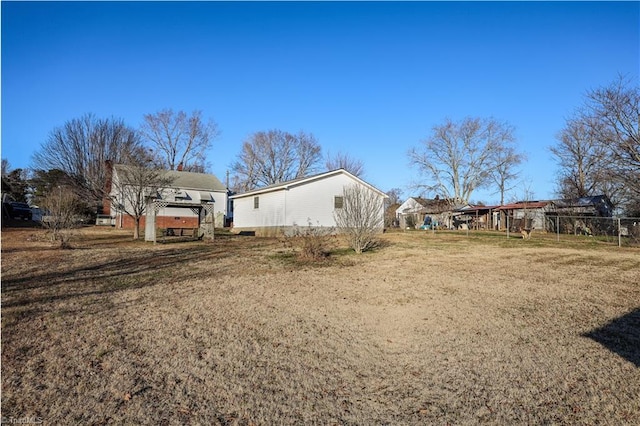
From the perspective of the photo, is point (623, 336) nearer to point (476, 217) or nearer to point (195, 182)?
point (195, 182)

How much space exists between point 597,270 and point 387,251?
652 centimetres

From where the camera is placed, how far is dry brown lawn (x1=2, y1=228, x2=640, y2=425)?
306 centimetres

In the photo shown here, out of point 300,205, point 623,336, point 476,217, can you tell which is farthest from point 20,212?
point 476,217

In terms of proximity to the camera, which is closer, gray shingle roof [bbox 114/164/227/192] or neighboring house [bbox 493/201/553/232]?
neighboring house [bbox 493/201/553/232]

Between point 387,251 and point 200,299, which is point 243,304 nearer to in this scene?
point 200,299

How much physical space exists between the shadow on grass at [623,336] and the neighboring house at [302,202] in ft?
54.1

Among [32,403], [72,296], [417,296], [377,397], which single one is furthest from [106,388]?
[417,296]

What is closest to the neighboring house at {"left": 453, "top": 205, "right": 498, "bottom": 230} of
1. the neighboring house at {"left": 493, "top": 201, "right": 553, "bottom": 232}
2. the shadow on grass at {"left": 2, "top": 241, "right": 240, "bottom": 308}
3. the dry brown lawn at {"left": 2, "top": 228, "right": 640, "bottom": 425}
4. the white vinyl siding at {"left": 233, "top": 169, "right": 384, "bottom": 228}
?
the neighboring house at {"left": 493, "top": 201, "right": 553, "bottom": 232}

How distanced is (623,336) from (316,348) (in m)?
4.22

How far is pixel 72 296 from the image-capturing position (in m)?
6.35

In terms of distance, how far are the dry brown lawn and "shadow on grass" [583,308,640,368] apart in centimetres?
3

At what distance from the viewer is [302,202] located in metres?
23.3

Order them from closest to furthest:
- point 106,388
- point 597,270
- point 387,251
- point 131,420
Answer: point 131,420
point 106,388
point 597,270
point 387,251

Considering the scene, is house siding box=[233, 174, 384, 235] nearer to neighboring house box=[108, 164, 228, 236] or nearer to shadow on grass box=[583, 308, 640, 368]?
neighboring house box=[108, 164, 228, 236]
